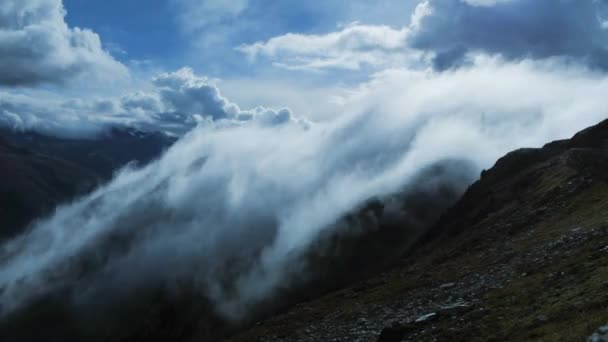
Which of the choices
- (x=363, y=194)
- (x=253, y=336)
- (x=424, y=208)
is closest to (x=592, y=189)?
(x=253, y=336)

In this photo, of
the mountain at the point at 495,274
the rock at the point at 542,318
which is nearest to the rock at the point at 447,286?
the mountain at the point at 495,274

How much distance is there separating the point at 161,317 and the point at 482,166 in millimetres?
125636

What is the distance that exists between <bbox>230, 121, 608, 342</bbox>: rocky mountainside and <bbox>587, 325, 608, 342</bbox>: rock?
1.08 metres

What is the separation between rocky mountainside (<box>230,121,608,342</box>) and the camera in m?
25.7

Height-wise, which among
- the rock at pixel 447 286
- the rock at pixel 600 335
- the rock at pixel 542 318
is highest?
the rock at pixel 447 286

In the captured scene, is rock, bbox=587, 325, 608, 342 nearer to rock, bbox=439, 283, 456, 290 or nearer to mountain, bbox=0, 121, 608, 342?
mountain, bbox=0, 121, 608, 342

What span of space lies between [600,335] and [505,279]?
1919 cm

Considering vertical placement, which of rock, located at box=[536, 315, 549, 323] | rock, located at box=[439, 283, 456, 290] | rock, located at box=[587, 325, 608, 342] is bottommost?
rock, located at box=[536, 315, 549, 323]

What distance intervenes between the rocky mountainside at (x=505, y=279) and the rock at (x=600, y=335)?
108 cm

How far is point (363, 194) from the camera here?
6964 inches

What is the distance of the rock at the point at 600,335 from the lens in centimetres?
1749

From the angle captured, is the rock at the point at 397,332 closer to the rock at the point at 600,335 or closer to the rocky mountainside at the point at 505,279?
the rocky mountainside at the point at 505,279

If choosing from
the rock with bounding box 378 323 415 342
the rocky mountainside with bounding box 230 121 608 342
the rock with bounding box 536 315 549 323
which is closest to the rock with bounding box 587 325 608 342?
the rocky mountainside with bounding box 230 121 608 342

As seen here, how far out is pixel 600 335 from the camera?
701 inches
